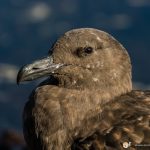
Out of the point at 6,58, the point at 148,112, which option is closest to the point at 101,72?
the point at 148,112

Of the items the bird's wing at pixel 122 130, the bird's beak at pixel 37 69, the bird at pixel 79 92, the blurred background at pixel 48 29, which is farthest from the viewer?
the blurred background at pixel 48 29

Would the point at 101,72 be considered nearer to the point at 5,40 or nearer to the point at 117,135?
the point at 117,135

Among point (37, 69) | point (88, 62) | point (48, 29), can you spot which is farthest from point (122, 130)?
point (48, 29)

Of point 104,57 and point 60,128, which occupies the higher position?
point 104,57

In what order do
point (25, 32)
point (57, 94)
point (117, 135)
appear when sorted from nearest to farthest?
point (117, 135), point (57, 94), point (25, 32)

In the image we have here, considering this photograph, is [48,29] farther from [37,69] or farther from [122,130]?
[122,130]

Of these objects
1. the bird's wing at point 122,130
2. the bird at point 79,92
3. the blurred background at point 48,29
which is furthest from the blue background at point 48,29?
the bird's wing at point 122,130

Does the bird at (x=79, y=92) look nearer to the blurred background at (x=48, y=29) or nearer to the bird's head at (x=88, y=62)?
the bird's head at (x=88, y=62)
